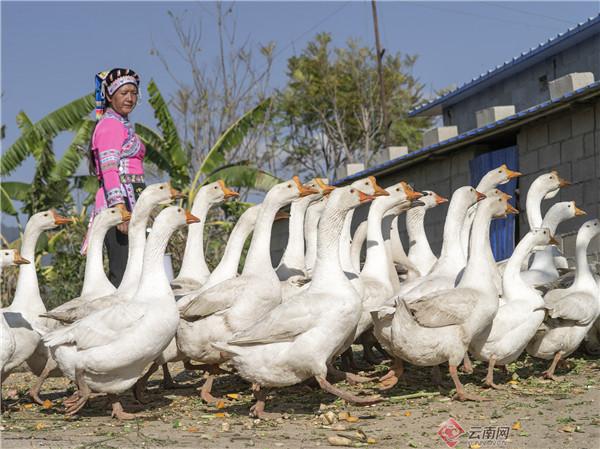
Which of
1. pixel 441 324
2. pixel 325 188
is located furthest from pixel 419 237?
pixel 441 324

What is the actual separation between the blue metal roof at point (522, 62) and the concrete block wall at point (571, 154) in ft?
15.1

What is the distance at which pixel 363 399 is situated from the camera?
671 cm

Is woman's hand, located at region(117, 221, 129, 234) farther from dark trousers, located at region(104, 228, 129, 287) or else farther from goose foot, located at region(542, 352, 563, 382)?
goose foot, located at region(542, 352, 563, 382)

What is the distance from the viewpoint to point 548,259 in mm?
9391

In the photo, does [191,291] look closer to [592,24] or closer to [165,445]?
[165,445]

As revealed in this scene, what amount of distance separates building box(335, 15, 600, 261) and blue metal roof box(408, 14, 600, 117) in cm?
2

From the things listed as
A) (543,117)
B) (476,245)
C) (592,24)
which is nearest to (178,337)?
(476,245)

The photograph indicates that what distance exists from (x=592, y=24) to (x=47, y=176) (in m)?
11.5

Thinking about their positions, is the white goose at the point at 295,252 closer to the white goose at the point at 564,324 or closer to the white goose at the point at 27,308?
the white goose at the point at 27,308

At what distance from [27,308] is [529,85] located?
14766 millimetres

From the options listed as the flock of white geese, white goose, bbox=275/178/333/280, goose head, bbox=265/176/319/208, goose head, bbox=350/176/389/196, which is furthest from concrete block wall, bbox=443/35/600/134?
goose head, bbox=265/176/319/208

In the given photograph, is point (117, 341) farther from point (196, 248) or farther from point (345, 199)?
point (196, 248)

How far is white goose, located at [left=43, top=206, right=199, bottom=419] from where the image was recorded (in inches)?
266

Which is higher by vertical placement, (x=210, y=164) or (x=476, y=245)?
(x=210, y=164)
